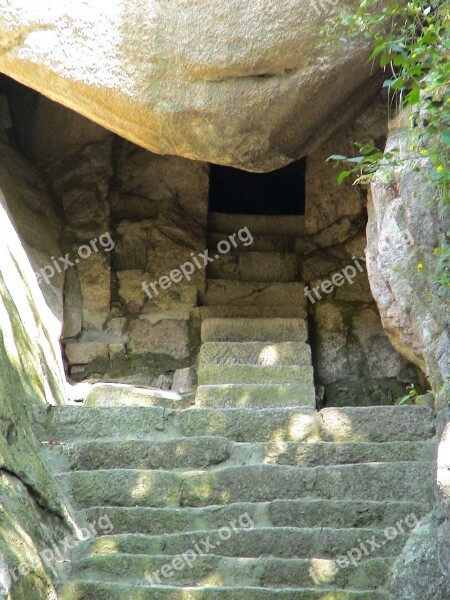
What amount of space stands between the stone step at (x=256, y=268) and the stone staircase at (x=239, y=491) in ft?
5.23

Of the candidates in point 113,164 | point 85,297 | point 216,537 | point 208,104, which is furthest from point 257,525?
point 113,164

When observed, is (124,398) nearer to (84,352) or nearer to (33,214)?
(84,352)

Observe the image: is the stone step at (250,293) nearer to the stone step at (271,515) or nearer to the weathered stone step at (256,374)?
the weathered stone step at (256,374)

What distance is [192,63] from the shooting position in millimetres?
4473

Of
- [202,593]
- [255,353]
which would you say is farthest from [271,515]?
[255,353]

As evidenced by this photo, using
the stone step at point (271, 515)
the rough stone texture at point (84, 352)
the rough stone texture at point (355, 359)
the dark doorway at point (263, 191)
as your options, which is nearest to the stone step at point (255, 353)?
the rough stone texture at point (355, 359)

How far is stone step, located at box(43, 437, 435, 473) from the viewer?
3.87 metres

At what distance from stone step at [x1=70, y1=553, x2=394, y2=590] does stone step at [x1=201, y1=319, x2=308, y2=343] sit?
234cm

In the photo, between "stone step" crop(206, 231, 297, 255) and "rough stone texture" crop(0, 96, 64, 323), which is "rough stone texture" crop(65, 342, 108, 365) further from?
"stone step" crop(206, 231, 297, 255)

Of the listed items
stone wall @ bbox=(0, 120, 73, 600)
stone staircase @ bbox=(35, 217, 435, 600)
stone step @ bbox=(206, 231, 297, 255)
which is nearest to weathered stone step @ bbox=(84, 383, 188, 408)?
stone staircase @ bbox=(35, 217, 435, 600)

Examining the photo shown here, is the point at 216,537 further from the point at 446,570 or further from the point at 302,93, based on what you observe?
the point at 302,93

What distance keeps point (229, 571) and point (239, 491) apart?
49 centimetres

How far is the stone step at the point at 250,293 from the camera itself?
6000mm

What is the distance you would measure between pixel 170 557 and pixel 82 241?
9.92ft
